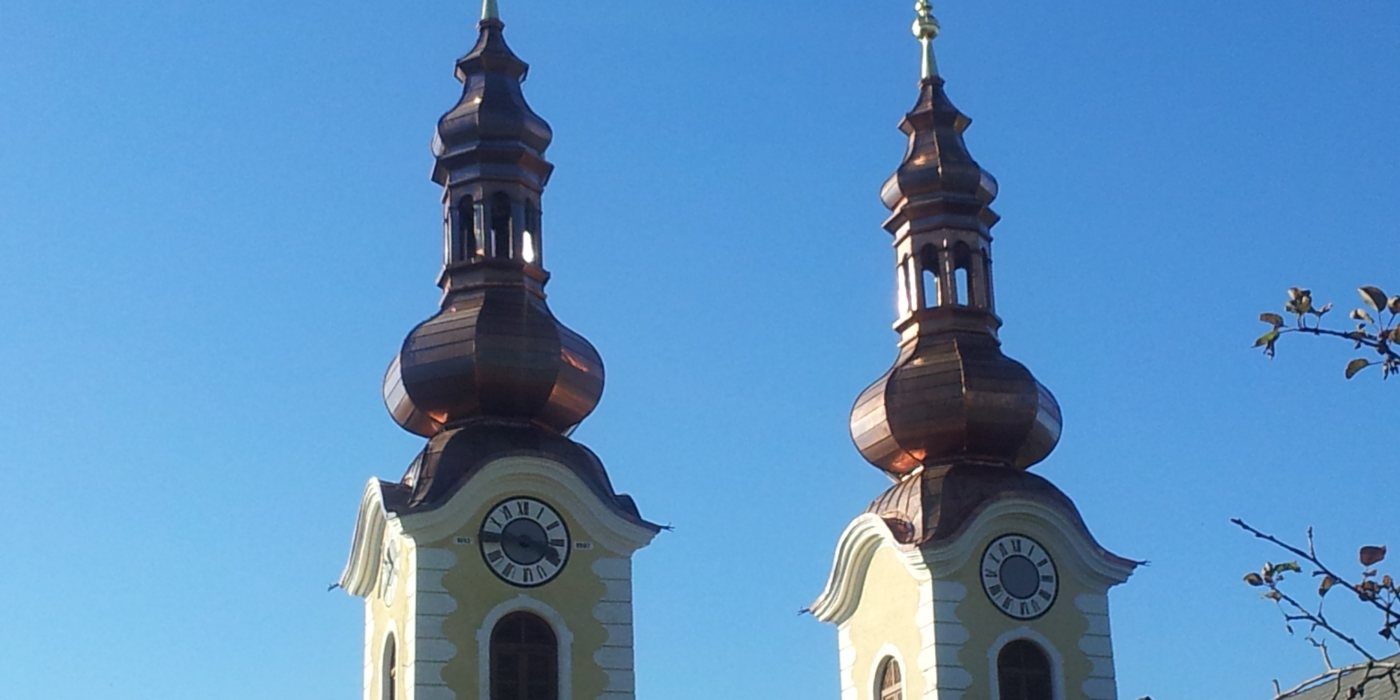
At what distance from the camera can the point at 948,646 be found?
878 inches

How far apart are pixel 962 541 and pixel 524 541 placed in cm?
411

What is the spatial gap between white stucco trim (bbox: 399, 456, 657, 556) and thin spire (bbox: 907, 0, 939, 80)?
7.32 meters

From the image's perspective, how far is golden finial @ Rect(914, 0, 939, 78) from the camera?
87.1 feet

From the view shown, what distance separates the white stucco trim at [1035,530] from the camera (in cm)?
2250

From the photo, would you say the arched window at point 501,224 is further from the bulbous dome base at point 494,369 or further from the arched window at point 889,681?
the arched window at point 889,681

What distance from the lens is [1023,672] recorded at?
2255 cm

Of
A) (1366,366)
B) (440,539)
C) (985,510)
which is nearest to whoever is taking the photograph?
(1366,366)

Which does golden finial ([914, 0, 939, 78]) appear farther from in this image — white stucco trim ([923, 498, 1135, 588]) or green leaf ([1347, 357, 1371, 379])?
green leaf ([1347, 357, 1371, 379])

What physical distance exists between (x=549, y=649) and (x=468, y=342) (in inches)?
109

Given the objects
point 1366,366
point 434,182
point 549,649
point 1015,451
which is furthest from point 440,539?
point 1366,366

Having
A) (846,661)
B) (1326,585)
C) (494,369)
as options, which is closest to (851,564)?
(846,661)

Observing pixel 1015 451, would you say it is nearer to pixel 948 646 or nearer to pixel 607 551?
pixel 948 646

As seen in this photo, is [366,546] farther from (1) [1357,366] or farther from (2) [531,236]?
(1) [1357,366]

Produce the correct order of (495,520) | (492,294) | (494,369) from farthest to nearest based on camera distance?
(492,294), (494,369), (495,520)
